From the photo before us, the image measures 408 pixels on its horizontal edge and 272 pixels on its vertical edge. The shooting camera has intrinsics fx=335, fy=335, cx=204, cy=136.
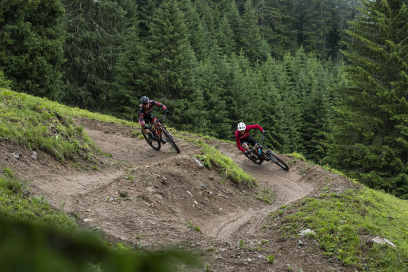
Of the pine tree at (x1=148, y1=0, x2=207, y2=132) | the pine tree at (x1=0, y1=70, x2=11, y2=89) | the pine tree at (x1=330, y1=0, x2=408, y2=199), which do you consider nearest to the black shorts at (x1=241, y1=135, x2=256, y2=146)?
the pine tree at (x1=330, y1=0, x2=408, y2=199)

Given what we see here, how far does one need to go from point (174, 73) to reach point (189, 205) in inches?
1014

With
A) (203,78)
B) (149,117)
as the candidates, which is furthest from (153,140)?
(203,78)

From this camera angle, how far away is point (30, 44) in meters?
21.0

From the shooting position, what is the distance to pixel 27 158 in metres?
7.66

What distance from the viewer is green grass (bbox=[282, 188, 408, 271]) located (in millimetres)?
5949

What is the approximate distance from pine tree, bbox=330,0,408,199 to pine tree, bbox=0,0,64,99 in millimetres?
19727

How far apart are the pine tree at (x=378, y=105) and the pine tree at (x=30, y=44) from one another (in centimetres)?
1973

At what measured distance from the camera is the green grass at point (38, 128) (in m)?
8.02

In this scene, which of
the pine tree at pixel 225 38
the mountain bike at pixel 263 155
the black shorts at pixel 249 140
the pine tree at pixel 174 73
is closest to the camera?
the mountain bike at pixel 263 155

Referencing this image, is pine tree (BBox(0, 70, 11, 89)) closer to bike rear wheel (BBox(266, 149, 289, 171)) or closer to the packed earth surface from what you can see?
the packed earth surface

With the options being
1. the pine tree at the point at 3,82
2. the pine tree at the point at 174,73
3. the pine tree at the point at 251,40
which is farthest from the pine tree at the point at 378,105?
the pine tree at the point at 251,40

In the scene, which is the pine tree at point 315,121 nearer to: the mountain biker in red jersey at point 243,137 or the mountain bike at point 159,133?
the mountain biker in red jersey at point 243,137

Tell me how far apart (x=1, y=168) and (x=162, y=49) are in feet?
95.8

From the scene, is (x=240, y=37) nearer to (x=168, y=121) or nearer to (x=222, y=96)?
(x=222, y=96)
